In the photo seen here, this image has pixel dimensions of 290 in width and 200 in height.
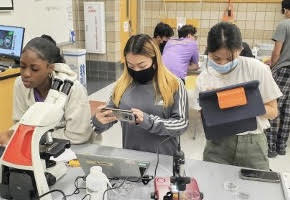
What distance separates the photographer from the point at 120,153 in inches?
59.3

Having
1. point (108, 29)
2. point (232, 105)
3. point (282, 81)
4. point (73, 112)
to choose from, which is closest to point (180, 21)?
point (108, 29)

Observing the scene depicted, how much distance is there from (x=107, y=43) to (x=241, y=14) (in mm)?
2349

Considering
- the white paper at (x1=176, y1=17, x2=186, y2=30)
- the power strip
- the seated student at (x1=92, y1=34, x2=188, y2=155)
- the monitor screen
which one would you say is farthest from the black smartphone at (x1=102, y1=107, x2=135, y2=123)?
the white paper at (x1=176, y1=17, x2=186, y2=30)

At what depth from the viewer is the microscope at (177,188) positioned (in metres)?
1.09

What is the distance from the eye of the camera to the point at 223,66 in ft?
4.75

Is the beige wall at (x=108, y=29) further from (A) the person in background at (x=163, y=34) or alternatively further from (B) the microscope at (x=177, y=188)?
(B) the microscope at (x=177, y=188)

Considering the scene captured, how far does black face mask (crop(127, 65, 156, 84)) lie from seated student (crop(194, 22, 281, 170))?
261mm

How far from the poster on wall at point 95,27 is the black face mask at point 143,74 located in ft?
12.7

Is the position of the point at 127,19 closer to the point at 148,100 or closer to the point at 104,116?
the point at 148,100

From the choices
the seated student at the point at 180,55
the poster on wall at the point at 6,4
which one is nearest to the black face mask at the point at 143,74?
the seated student at the point at 180,55

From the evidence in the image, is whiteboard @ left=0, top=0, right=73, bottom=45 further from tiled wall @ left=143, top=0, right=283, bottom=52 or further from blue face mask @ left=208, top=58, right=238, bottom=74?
blue face mask @ left=208, top=58, right=238, bottom=74

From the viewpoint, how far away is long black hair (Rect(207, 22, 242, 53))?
1.38 meters

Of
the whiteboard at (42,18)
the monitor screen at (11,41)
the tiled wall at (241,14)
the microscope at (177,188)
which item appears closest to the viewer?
the microscope at (177,188)

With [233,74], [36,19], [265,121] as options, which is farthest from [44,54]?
[36,19]
